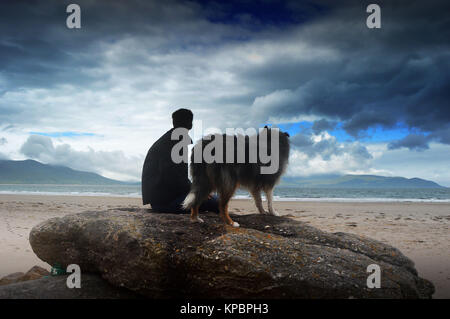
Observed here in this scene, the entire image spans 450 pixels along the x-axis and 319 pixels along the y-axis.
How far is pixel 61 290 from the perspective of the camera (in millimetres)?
4227

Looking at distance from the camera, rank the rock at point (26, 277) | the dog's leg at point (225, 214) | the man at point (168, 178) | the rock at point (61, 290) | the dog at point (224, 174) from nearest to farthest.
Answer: the rock at point (61, 290) < the dog at point (224, 174) < the dog's leg at point (225, 214) < the rock at point (26, 277) < the man at point (168, 178)

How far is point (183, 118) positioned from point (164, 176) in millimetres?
1151

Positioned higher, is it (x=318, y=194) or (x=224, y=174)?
(x=224, y=174)

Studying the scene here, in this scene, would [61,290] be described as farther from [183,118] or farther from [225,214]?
[183,118]

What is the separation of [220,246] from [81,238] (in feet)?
7.24

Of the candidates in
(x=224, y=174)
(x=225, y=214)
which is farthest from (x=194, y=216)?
(x=224, y=174)

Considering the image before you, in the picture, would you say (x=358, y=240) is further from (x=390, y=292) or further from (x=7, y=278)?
(x=7, y=278)

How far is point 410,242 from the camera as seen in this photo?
30.0 ft

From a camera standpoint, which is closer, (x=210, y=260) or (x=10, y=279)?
(x=210, y=260)

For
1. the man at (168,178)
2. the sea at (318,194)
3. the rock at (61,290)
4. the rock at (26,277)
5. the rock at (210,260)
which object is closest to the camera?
the rock at (210,260)

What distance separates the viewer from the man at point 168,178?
238 inches

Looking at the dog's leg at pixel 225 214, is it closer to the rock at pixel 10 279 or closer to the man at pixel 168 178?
the man at pixel 168 178

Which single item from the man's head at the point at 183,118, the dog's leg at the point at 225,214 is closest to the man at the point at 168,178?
the man's head at the point at 183,118

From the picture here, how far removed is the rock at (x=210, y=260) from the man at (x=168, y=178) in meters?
1.03
